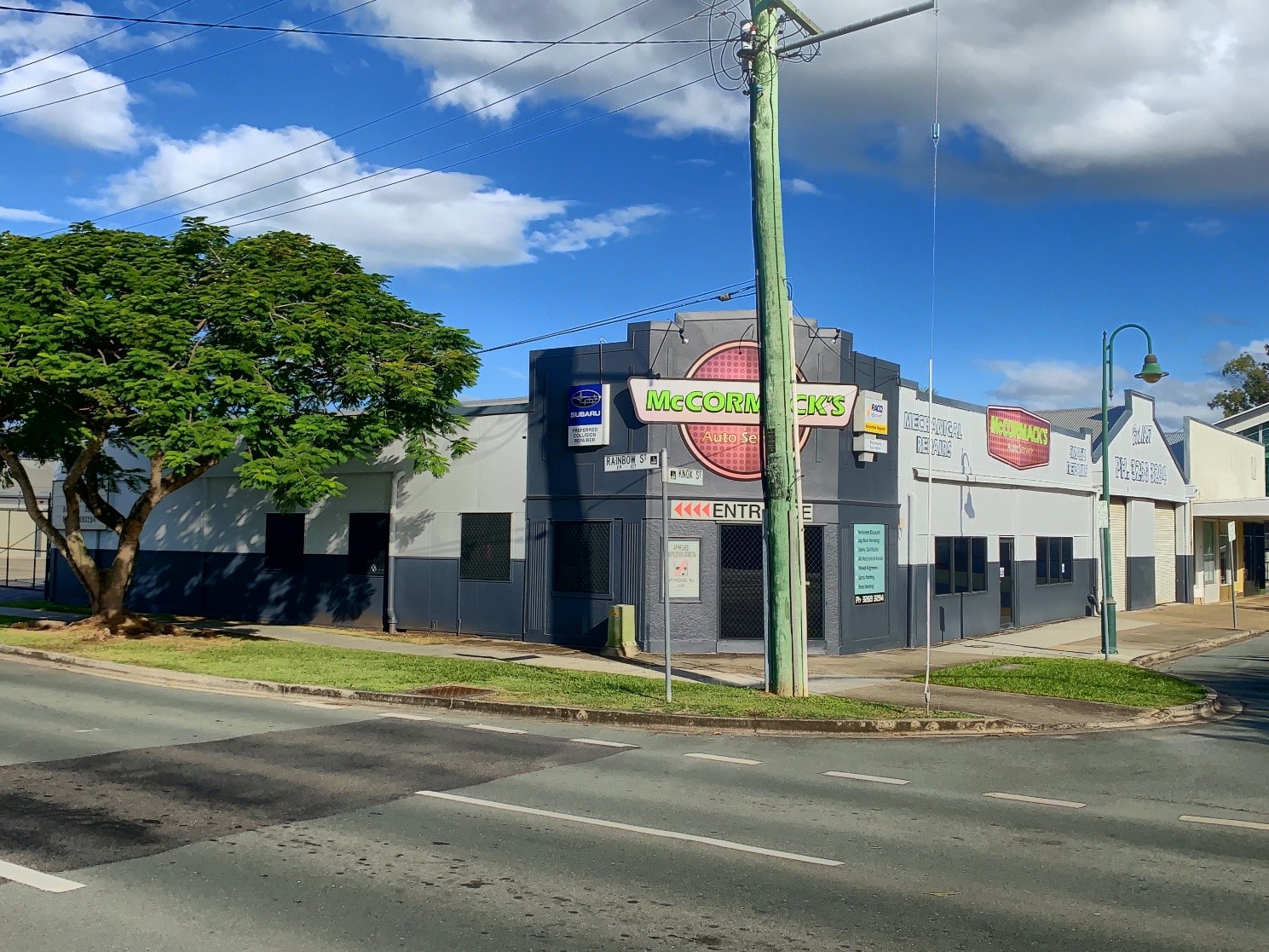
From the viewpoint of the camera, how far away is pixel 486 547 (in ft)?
74.5

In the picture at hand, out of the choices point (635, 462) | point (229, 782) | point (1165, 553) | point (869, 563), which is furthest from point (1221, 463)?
point (229, 782)

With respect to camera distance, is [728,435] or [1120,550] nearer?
[728,435]

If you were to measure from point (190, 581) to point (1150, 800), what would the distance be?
23822 millimetres

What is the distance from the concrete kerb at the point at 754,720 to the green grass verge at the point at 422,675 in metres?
0.17

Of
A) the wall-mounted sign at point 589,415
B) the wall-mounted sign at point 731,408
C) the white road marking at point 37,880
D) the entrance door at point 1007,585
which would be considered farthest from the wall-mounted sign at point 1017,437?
the white road marking at point 37,880

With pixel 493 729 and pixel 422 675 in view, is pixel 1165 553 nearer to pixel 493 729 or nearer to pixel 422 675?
pixel 422 675

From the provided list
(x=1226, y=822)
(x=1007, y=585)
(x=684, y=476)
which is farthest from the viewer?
(x=1007, y=585)

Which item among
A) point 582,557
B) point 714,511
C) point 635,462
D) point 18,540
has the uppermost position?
point 635,462

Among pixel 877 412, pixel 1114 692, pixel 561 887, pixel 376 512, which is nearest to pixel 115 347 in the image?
pixel 376 512

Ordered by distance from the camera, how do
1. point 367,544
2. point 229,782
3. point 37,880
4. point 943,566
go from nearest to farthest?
point 37,880 < point 229,782 < point 943,566 < point 367,544

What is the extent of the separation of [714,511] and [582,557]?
276 centimetres

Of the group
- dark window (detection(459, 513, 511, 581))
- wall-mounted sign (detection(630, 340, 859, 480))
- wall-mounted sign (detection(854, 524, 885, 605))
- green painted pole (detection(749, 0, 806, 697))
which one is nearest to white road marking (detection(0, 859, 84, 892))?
green painted pole (detection(749, 0, 806, 697))

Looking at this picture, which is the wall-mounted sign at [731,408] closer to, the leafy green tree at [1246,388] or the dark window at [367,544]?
the dark window at [367,544]

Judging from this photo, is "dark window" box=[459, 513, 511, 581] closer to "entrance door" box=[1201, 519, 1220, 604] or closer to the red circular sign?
the red circular sign
